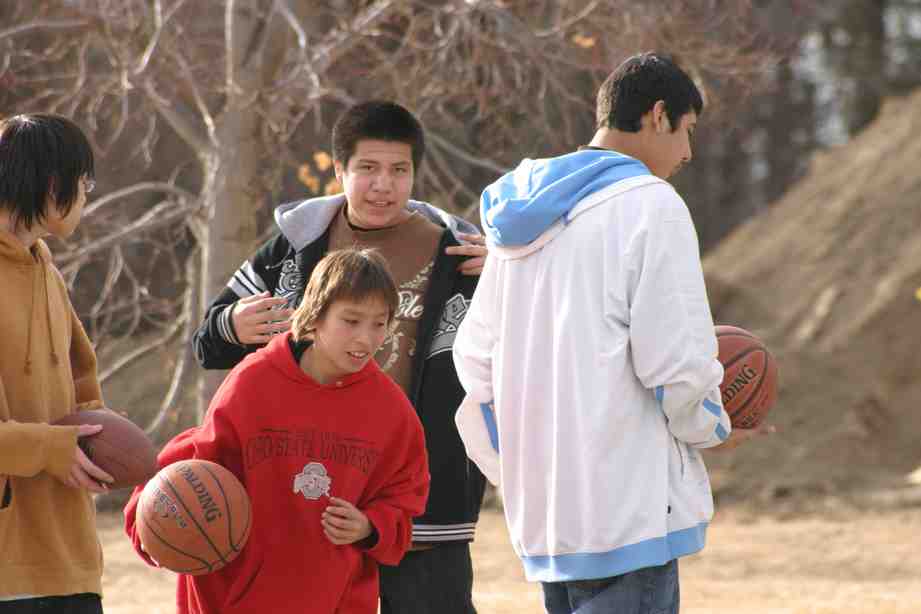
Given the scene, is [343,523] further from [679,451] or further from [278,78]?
[278,78]

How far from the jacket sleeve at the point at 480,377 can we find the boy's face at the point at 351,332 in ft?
0.85

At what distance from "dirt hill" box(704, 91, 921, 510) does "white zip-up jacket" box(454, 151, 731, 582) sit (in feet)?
41.8

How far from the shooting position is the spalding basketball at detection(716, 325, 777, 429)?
16.4 ft

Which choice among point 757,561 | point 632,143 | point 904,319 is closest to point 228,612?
point 632,143

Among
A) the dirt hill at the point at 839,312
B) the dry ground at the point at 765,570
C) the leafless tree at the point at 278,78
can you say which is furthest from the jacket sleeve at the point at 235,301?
the dirt hill at the point at 839,312

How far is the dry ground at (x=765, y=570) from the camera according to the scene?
940cm

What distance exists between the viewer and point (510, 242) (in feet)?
14.2

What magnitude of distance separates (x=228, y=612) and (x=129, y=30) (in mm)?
7043

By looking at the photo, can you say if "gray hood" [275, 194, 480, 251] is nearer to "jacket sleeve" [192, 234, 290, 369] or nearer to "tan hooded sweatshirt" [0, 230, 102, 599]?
"jacket sleeve" [192, 234, 290, 369]

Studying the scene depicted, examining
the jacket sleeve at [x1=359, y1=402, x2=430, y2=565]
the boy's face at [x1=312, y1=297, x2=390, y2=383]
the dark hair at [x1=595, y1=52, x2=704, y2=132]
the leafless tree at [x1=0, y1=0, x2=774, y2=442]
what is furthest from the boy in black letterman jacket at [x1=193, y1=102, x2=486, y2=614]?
the leafless tree at [x1=0, y1=0, x2=774, y2=442]

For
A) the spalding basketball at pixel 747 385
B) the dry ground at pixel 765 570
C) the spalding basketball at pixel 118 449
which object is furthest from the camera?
the dry ground at pixel 765 570

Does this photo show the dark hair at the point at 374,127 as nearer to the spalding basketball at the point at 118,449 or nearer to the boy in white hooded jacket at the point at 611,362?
the boy in white hooded jacket at the point at 611,362

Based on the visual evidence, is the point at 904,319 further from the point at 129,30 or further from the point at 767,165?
the point at 767,165

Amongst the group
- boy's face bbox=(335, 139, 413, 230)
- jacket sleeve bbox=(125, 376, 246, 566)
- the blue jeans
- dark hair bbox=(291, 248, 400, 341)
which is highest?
boy's face bbox=(335, 139, 413, 230)
